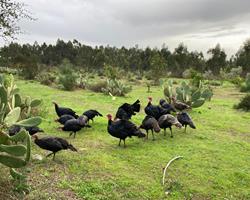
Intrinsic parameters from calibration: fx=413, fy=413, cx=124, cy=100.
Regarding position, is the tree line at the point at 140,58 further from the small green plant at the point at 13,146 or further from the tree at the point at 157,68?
the small green plant at the point at 13,146

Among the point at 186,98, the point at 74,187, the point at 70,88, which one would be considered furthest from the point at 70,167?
the point at 70,88

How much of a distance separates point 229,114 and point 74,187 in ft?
35.6

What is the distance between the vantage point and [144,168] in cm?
881

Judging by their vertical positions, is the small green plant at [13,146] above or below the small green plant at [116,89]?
above

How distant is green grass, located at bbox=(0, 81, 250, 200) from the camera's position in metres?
7.49

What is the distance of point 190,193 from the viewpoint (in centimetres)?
781

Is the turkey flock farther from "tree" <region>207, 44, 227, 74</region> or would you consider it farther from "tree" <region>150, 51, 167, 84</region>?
"tree" <region>207, 44, 227, 74</region>

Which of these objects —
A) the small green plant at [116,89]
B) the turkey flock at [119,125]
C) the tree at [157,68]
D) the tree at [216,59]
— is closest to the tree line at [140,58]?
the tree at [216,59]

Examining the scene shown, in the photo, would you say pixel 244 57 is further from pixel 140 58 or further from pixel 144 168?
pixel 144 168

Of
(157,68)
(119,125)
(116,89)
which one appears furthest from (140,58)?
(119,125)

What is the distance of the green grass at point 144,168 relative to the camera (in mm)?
7488

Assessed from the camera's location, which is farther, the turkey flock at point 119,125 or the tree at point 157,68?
the tree at point 157,68

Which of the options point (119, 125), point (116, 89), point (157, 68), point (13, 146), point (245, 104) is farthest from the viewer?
point (157, 68)

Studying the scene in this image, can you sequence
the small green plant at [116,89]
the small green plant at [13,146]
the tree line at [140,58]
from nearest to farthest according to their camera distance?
the small green plant at [13,146] < the small green plant at [116,89] < the tree line at [140,58]
